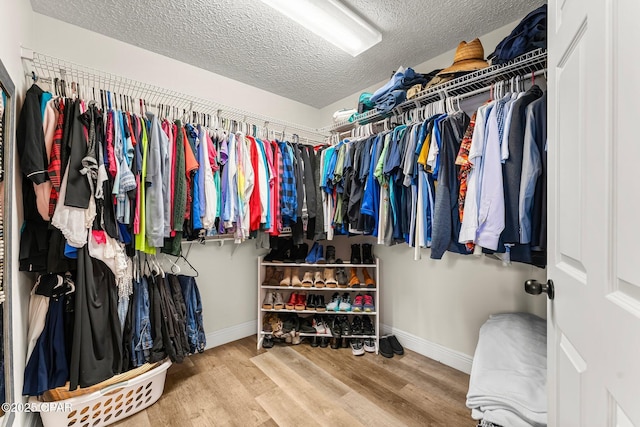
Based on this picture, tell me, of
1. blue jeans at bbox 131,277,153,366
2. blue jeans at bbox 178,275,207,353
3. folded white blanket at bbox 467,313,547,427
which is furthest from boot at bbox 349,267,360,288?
blue jeans at bbox 131,277,153,366

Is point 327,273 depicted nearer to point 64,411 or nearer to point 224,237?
point 224,237

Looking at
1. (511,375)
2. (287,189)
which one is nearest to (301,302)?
(287,189)

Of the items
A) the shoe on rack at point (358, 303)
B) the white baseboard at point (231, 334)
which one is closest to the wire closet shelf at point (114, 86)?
the shoe on rack at point (358, 303)

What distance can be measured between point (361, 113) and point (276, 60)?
0.79 metres

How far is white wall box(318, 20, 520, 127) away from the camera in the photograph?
66.9 inches

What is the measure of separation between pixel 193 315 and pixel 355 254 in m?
1.40

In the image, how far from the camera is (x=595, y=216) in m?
0.50

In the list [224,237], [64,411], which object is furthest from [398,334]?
[64,411]

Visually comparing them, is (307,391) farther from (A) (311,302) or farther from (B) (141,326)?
(B) (141,326)

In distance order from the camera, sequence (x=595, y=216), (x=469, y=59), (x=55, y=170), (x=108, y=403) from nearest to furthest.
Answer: (x=595, y=216)
(x=55, y=170)
(x=108, y=403)
(x=469, y=59)

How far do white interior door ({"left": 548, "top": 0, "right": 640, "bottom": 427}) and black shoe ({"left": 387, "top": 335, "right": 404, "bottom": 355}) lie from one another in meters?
1.48

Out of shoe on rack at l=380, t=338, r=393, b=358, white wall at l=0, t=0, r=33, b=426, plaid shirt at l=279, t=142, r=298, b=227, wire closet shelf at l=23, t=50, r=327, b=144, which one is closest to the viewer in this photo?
white wall at l=0, t=0, r=33, b=426

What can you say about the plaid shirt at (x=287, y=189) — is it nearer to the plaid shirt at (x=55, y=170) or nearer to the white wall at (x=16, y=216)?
the plaid shirt at (x=55, y=170)

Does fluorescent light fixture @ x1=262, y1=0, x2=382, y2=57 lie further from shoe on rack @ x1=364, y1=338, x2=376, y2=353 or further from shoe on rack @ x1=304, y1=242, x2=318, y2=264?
shoe on rack @ x1=364, y1=338, x2=376, y2=353
